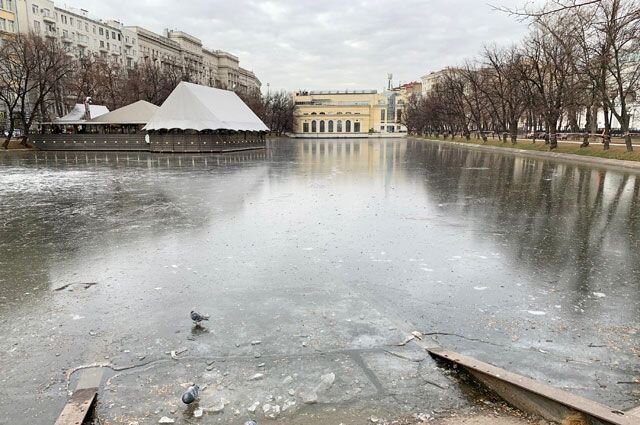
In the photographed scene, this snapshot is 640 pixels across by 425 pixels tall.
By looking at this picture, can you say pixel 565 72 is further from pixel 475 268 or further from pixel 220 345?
pixel 220 345

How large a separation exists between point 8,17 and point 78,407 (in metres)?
75.2

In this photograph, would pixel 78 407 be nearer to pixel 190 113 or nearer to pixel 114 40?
pixel 190 113

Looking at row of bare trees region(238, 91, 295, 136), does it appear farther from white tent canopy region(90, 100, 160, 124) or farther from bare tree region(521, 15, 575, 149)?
bare tree region(521, 15, 575, 149)

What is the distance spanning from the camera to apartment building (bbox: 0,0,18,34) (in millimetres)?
59062

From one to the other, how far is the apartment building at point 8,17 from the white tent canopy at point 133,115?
2585cm

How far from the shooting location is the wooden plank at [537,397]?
288cm

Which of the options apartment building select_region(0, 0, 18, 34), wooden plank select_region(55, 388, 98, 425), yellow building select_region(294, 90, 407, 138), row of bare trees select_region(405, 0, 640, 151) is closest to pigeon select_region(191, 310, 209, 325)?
wooden plank select_region(55, 388, 98, 425)

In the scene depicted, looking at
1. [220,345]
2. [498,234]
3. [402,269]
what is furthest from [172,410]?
[498,234]

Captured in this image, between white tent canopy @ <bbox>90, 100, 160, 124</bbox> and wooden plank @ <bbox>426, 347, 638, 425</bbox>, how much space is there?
46.7 m

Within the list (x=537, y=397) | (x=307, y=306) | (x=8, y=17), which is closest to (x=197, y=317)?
(x=307, y=306)

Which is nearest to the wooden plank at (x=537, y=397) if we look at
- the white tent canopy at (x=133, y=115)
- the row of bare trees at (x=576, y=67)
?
the row of bare trees at (x=576, y=67)

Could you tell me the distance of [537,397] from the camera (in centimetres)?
317

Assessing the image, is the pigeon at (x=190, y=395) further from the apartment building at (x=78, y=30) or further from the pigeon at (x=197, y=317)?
the apartment building at (x=78, y=30)

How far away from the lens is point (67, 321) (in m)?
4.70
